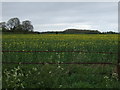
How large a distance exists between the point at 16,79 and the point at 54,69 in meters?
1.36

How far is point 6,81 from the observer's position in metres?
6.84

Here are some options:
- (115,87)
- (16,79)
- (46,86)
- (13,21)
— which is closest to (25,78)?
(16,79)

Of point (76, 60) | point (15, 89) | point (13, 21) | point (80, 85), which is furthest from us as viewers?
point (13, 21)

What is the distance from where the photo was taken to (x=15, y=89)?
20.8 ft

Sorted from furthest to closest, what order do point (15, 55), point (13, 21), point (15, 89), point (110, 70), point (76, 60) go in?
point (13, 21) → point (15, 55) → point (76, 60) → point (110, 70) → point (15, 89)

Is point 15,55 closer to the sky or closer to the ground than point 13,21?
closer to the ground

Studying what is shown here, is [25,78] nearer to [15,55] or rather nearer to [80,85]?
[80,85]

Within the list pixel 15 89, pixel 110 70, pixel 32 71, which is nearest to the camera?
pixel 15 89

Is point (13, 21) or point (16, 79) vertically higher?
point (13, 21)

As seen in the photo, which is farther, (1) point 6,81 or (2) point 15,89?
(1) point 6,81

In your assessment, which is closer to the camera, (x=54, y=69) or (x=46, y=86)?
(x=46, y=86)

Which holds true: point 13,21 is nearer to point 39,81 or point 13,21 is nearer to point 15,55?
point 15,55

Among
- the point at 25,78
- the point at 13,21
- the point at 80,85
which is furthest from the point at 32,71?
the point at 13,21

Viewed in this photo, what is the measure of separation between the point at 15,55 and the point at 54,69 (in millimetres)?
2966
